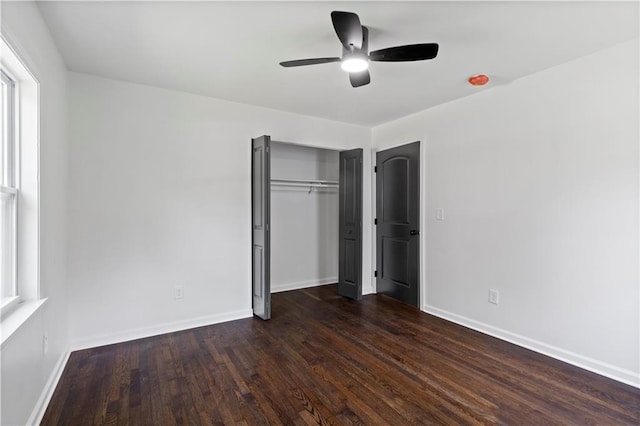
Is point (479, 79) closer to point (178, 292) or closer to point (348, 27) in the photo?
point (348, 27)

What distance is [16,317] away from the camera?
1705 mm

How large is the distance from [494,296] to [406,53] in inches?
96.2

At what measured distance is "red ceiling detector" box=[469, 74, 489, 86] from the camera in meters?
2.87

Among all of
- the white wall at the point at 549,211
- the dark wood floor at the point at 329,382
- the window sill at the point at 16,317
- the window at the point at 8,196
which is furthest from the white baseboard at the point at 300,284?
the window at the point at 8,196

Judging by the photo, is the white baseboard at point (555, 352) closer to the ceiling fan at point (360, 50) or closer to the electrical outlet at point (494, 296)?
the electrical outlet at point (494, 296)

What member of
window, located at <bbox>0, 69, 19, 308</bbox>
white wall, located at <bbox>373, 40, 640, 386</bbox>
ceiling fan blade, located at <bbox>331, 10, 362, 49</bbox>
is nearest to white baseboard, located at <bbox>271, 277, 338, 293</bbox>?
white wall, located at <bbox>373, 40, 640, 386</bbox>

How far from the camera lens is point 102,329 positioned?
2.93 m

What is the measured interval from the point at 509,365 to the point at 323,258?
10.00 ft

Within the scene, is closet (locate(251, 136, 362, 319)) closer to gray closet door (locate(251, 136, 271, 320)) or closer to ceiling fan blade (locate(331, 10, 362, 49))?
gray closet door (locate(251, 136, 271, 320))

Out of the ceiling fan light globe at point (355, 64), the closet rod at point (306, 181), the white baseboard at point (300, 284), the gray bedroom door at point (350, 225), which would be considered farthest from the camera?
the white baseboard at point (300, 284)

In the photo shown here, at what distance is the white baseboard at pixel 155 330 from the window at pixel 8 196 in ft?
4.02

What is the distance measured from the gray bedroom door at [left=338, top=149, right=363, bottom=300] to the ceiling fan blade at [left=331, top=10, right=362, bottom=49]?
2343 millimetres

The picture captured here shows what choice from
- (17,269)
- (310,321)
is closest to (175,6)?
(17,269)

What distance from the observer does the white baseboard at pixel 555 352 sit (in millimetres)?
2330
